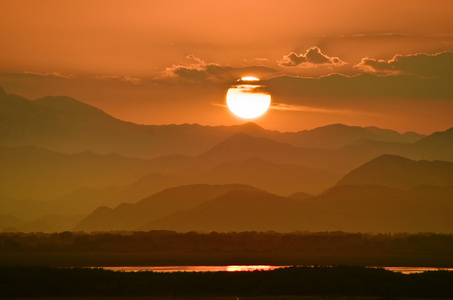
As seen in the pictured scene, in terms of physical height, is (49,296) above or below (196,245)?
below

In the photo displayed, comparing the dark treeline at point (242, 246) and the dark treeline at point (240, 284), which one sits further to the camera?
the dark treeline at point (242, 246)

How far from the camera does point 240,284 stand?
80.8 meters

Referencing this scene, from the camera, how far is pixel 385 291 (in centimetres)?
7694

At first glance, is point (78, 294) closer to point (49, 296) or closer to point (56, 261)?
point (49, 296)

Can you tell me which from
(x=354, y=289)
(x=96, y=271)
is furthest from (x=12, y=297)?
(x=354, y=289)

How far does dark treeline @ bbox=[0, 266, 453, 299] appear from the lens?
7769 centimetres

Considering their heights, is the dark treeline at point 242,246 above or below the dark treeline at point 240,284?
above

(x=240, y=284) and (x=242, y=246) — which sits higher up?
(x=242, y=246)

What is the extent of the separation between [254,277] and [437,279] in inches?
729

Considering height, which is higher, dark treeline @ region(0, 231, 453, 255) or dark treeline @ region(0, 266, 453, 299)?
dark treeline @ region(0, 231, 453, 255)

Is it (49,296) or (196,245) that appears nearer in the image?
(49,296)

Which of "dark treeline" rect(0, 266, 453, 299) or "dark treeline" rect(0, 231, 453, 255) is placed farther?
"dark treeline" rect(0, 231, 453, 255)

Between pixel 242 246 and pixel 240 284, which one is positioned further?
pixel 242 246

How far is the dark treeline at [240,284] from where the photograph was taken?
7769 cm
